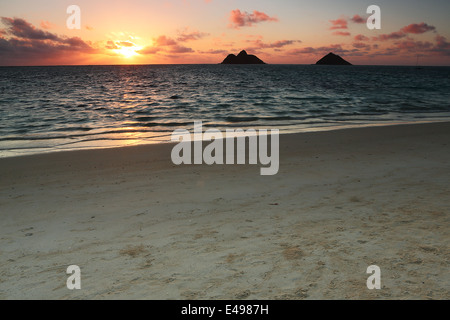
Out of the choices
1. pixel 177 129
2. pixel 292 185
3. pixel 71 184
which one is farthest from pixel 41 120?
pixel 292 185

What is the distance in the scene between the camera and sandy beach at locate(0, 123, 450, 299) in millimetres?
3504

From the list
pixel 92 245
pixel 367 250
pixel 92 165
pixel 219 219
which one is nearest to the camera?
pixel 367 250

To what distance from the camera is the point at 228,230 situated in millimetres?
4773

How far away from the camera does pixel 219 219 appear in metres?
5.19

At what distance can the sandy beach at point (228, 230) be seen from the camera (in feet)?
11.5

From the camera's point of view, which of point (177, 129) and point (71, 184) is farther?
point (177, 129)

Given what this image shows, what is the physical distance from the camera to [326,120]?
19.0m

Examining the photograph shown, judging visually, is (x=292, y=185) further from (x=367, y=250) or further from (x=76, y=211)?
(x=76, y=211)

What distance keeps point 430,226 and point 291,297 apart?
268 cm

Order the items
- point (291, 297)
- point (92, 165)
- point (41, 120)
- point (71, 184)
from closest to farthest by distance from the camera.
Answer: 1. point (291, 297)
2. point (71, 184)
3. point (92, 165)
4. point (41, 120)

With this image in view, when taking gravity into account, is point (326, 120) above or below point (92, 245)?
above

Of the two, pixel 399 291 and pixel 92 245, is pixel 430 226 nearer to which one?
pixel 399 291
